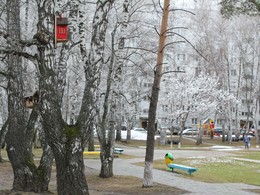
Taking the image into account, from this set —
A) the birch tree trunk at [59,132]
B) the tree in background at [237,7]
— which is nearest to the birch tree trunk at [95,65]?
the birch tree trunk at [59,132]

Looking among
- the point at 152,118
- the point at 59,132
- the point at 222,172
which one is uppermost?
the point at 152,118

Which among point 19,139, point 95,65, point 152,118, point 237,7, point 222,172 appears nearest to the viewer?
point 95,65

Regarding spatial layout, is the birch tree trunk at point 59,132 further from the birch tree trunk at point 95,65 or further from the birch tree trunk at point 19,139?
the birch tree trunk at point 19,139

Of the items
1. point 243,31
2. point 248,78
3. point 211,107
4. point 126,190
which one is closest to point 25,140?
point 126,190

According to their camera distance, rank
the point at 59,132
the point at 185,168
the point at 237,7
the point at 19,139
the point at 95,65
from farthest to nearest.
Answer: the point at 185,168 < the point at 237,7 < the point at 19,139 < the point at 95,65 < the point at 59,132

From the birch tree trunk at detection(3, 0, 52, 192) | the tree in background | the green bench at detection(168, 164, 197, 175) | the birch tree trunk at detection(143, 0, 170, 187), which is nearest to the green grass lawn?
the green bench at detection(168, 164, 197, 175)

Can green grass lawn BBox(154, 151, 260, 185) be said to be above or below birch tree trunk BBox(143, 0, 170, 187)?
below

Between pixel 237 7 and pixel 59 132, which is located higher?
pixel 237 7

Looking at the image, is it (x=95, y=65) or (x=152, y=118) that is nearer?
(x=95, y=65)

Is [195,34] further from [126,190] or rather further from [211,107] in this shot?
[126,190]

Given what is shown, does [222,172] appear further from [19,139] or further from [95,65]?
[95,65]

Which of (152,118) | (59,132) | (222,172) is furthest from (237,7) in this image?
(222,172)

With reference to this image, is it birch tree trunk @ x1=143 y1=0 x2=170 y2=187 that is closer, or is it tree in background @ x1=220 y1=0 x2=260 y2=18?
tree in background @ x1=220 y1=0 x2=260 y2=18

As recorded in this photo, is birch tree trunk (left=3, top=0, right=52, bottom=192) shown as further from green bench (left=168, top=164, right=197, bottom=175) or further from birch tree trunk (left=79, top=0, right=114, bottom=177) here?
green bench (left=168, top=164, right=197, bottom=175)
